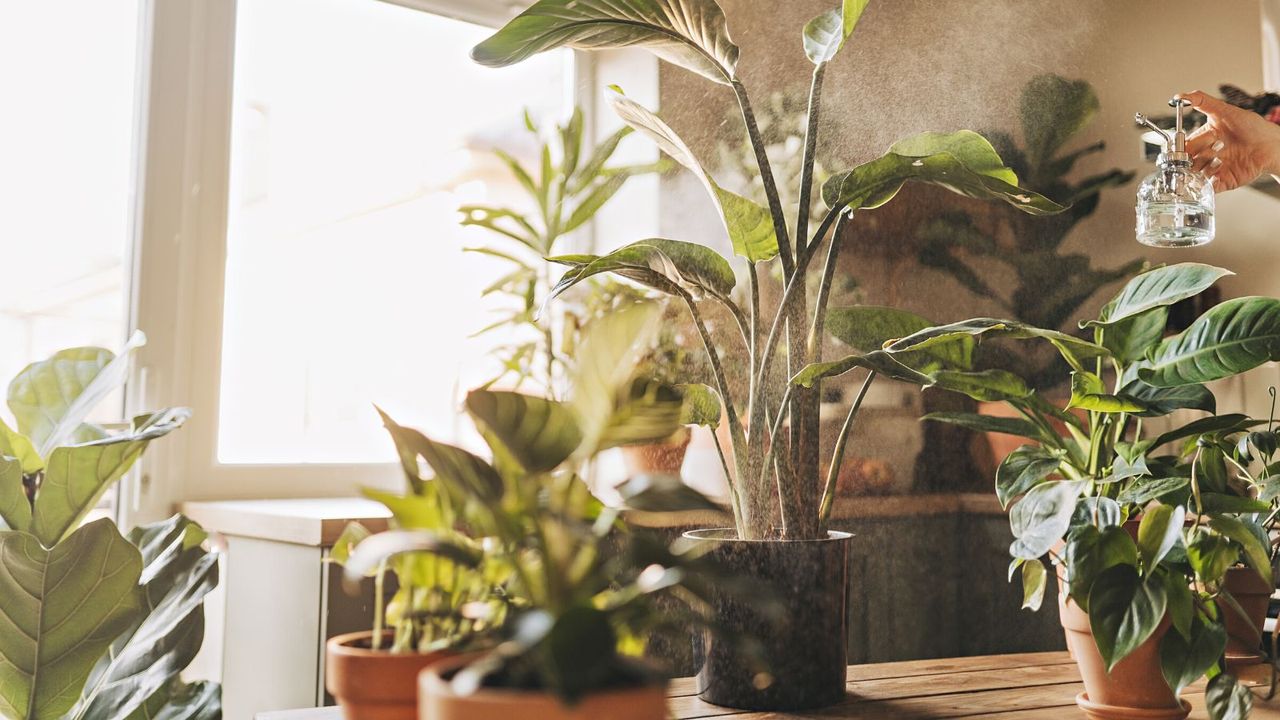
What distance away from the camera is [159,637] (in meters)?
1.00

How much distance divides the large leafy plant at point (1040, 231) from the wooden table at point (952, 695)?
2.42 feet

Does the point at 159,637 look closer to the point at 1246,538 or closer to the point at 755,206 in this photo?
the point at 755,206

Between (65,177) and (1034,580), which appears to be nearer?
(1034,580)

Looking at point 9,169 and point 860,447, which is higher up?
point 9,169

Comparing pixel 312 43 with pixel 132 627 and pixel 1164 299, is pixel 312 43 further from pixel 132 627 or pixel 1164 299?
pixel 1164 299

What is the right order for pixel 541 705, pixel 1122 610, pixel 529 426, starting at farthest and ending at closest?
pixel 1122 610
pixel 529 426
pixel 541 705

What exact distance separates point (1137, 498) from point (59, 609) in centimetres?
103

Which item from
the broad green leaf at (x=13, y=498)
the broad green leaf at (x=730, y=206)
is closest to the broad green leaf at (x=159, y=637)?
the broad green leaf at (x=13, y=498)

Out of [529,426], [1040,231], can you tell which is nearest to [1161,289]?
[529,426]

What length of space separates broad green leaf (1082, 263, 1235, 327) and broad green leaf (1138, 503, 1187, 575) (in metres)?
0.19

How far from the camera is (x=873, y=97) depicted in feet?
5.56

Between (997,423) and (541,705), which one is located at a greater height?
(997,423)

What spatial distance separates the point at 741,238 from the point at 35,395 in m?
0.78

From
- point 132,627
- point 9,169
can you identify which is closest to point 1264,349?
point 132,627
